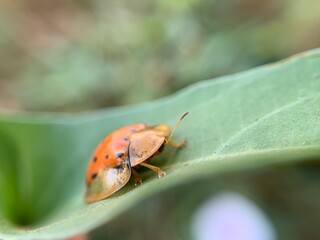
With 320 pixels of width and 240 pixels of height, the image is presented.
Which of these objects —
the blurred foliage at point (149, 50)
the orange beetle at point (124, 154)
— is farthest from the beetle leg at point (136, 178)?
the blurred foliage at point (149, 50)

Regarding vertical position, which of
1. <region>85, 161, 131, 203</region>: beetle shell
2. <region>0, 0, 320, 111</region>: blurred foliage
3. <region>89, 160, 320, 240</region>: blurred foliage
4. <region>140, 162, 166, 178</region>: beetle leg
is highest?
<region>140, 162, 166, 178</region>: beetle leg

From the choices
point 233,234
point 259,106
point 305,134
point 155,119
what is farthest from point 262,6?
point 305,134

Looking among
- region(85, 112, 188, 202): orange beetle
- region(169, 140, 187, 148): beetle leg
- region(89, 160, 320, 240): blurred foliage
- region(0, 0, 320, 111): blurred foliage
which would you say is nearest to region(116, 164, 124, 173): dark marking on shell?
region(85, 112, 188, 202): orange beetle

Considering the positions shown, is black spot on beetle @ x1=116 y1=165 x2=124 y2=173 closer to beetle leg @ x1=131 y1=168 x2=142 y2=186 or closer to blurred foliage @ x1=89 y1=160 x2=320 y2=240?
beetle leg @ x1=131 y1=168 x2=142 y2=186

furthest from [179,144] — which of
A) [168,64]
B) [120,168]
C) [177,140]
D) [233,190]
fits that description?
[168,64]

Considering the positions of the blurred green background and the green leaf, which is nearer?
the green leaf

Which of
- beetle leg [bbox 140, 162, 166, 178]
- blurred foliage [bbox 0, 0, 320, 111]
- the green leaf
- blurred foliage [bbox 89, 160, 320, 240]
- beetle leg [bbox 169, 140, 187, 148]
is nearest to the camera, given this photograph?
the green leaf

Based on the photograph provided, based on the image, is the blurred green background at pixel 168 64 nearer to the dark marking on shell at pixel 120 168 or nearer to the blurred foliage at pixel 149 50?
the blurred foliage at pixel 149 50

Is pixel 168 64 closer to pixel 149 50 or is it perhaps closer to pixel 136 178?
pixel 149 50
